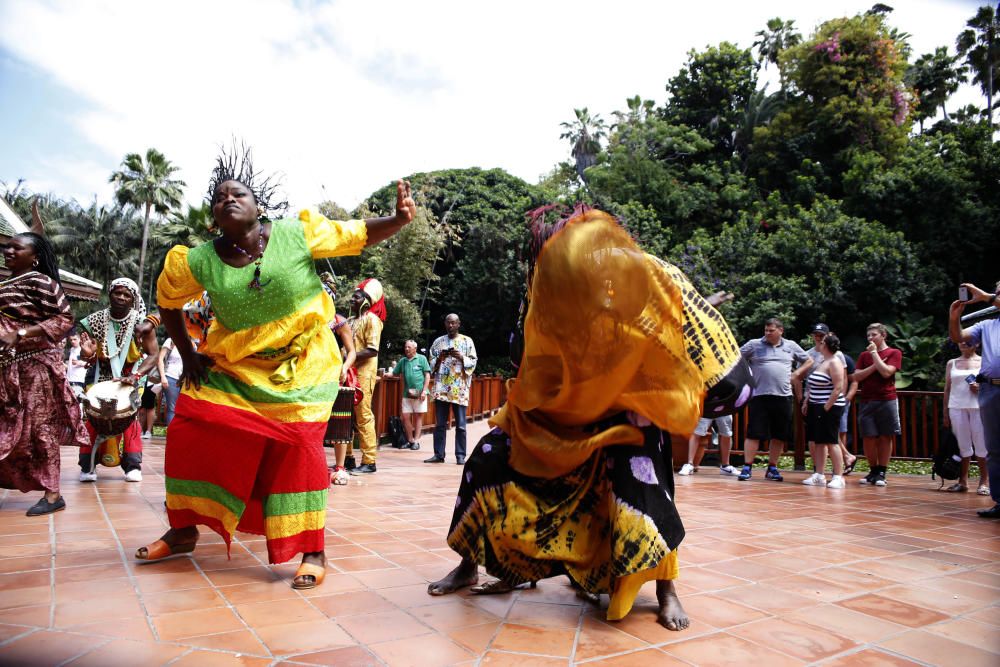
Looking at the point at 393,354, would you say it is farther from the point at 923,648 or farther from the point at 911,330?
the point at 923,648

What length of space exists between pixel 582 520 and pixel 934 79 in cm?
3256

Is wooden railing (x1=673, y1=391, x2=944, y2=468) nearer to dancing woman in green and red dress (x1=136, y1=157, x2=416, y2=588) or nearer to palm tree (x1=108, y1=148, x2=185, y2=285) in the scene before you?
dancing woman in green and red dress (x1=136, y1=157, x2=416, y2=588)

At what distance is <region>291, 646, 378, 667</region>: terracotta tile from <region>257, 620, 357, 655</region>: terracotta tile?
41mm

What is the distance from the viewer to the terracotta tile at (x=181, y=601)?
2.61 meters

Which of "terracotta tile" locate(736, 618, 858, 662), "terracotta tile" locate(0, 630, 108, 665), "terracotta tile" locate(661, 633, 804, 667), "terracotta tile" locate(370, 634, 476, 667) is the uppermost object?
"terracotta tile" locate(736, 618, 858, 662)

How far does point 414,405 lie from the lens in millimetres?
10781

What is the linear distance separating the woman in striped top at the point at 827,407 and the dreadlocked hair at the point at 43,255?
24.1 ft

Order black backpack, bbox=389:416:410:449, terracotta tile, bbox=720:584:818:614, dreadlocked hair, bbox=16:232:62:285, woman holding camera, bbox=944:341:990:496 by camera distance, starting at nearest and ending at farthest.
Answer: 1. terracotta tile, bbox=720:584:818:614
2. dreadlocked hair, bbox=16:232:62:285
3. woman holding camera, bbox=944:341:990:496
4. black backpack, bbox=389:416:410:449

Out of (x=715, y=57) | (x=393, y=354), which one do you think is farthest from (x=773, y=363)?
(x=715, y=57)

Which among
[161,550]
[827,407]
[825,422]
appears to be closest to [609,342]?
[161,550]

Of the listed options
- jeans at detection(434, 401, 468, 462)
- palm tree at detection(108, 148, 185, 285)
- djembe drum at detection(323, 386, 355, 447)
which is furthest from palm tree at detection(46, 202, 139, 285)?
djembe drum at detection(323, 386, 355, 447)

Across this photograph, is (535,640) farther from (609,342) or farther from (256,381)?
(256,381)

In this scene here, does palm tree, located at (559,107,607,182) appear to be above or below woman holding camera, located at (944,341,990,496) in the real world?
above

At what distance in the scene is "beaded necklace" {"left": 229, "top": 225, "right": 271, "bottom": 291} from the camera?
315 centimetres
